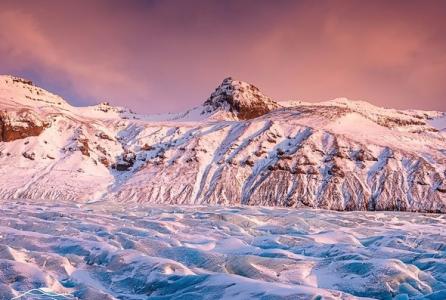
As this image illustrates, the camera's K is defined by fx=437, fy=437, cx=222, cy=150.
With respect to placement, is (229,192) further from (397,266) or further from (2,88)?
(2,88)

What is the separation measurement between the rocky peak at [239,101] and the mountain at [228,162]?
34.9 meters

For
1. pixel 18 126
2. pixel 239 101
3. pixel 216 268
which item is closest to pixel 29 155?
pixel 18 126

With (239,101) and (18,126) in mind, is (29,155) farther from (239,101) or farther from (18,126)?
(239,101)

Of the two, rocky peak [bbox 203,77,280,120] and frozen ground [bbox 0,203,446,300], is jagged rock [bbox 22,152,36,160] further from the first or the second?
frozen ground [bbox 0,203,446,300]

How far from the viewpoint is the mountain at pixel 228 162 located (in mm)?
84062

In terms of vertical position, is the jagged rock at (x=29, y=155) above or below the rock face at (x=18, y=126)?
below

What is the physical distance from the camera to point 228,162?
9688 centimetres

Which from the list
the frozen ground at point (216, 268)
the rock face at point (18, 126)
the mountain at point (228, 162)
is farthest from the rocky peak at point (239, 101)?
the frozen ground at point (216, 268)

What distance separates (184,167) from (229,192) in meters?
14.4

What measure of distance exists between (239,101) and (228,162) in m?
66.6

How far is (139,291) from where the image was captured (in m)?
15.9

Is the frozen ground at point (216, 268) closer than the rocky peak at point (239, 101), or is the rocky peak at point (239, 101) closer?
the frozen ground at point (216, 268)

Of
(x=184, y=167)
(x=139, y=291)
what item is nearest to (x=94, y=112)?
(x=184, y=167)

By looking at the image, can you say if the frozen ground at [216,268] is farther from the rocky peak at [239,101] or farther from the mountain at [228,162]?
the rocky peak at [239,101]
